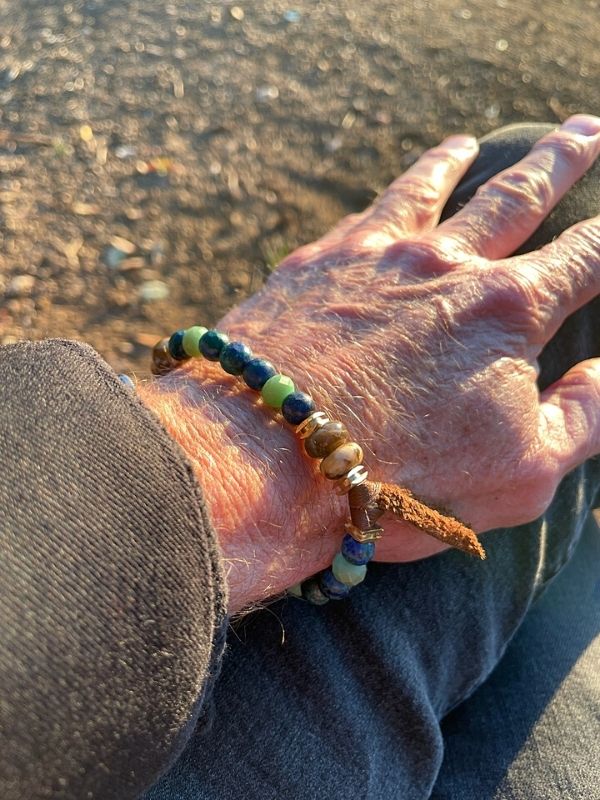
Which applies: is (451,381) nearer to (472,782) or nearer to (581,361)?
(581,361)

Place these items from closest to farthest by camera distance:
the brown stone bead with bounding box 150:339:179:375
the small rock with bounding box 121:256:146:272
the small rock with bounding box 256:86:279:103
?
the brown stone bead with bounding box 150:339:179:375
the small rock with bounding box 121:256:146:272
the small rock with bounding box 256:86:279:103

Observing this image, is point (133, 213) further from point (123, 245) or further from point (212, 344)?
point (212, 344)

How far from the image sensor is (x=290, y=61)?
10.8ft

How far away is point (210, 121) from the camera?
3.06 meters

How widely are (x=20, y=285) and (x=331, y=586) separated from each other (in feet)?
6.39

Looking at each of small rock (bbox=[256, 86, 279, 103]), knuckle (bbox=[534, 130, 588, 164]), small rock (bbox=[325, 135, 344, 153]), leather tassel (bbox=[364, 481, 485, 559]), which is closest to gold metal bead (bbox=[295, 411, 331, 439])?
leather tassel (bbox=[364, 481, 485, 559])

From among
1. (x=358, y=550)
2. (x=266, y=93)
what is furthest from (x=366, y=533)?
(x=266, y=93)

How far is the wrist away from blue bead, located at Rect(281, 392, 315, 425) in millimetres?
34

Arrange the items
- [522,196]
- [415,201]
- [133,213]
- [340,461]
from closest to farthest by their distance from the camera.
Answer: [340,461] < [522,196] < [415,201] < [133,213]

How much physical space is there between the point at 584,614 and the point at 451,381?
703 mm

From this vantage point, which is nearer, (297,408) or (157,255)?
(297,408)

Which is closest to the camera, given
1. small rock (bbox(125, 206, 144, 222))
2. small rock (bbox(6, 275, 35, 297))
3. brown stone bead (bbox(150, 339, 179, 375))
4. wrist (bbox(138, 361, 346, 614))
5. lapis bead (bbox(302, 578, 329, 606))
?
wrist (bbox(138, 361, 346, 614))

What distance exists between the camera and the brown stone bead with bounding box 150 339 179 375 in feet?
3.97

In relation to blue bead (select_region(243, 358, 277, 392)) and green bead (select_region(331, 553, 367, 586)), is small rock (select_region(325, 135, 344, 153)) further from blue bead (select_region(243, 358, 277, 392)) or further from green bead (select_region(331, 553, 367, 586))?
green bead (select_region(331, 553, 367, 586))
